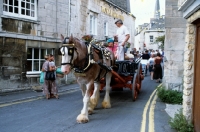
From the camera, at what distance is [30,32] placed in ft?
41.0

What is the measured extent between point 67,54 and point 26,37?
709 centimetres

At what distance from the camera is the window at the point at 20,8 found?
11412mm

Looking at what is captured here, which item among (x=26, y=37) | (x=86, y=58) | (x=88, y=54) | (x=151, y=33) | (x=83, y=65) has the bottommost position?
(x=83, y=65)

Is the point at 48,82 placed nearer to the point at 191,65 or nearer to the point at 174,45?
the point at 174,45

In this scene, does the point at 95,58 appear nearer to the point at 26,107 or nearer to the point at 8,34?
the point at 26,107

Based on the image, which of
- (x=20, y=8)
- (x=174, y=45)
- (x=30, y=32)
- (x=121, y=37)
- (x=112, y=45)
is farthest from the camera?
(x=30, y=32)

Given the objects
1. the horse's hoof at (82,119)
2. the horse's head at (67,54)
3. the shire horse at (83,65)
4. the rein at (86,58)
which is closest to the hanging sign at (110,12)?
the shire horse at (83,65)

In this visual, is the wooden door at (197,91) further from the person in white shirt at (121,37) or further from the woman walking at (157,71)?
the woman walking at (157,71)

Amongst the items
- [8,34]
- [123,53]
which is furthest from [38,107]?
[8,34]

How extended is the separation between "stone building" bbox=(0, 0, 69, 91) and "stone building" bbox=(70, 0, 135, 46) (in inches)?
64.8

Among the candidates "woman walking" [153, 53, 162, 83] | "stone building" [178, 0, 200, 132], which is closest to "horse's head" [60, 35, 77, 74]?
"stone building" [178, 0, 200, 132]

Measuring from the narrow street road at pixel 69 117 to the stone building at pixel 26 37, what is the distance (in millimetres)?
3096

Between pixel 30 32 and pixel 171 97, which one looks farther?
pixel 30 32

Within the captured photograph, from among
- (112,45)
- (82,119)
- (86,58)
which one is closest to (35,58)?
(112,45)
